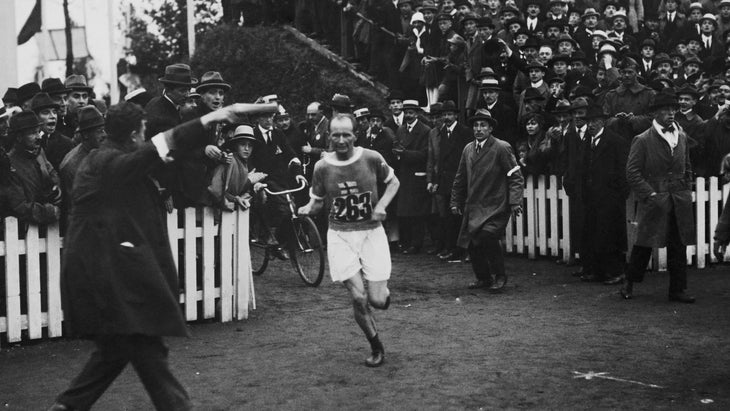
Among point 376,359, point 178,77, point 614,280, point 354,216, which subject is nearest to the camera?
point 376,359

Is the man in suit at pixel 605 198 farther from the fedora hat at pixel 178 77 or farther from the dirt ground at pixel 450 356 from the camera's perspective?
the fedora hat at pixel 178 77

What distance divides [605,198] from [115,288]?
793 cm

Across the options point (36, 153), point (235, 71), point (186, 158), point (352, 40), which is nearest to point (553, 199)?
point (186, 158)

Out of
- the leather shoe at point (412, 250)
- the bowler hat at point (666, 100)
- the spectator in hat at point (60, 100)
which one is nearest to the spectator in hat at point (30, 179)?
the spectator in hat at point (60, 100)

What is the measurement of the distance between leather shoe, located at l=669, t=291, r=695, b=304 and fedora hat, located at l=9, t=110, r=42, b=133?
6.43 meters

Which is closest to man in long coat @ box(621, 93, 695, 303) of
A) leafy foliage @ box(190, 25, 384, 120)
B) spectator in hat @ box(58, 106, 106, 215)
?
spectator in hat @ box(58, 106, 106, 215)

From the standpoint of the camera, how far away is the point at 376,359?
8.45m

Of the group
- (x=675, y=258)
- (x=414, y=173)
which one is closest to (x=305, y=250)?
(x=414, y=173)

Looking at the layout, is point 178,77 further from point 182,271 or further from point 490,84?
point 490,84

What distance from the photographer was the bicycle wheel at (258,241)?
1377cm

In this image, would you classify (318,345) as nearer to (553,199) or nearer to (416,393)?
(416,393)

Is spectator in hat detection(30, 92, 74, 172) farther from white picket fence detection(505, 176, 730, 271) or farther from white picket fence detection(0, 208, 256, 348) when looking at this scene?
white picket fence detection(505, 176, 730, 271)

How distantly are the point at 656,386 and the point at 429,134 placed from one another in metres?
8.88

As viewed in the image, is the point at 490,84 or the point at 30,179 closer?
the point at 30,179
